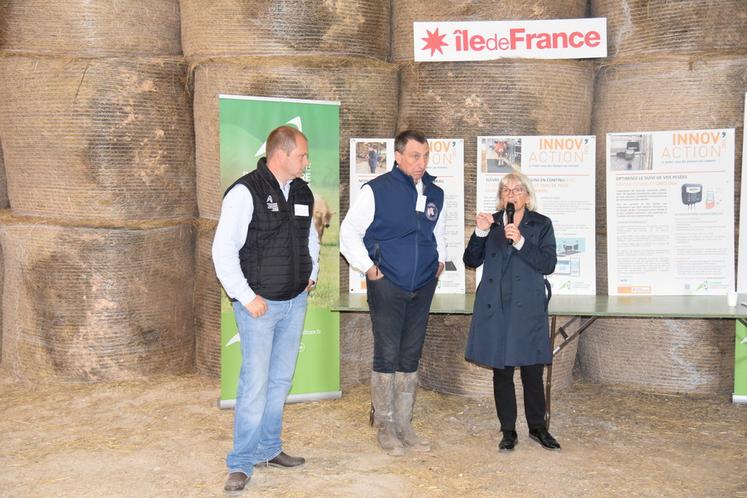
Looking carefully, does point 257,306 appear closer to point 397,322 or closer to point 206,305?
point 397,322

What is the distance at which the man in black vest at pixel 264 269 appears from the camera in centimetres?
385

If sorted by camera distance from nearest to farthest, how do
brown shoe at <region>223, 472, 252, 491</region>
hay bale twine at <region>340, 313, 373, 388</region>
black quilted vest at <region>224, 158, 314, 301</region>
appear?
black quilted vest at <region>224, 158, 314, 301</region>, brown shoe at <region>223, 472, 252, 491</region>, hay bale twine at <region>340, 313, 373, 388</region>

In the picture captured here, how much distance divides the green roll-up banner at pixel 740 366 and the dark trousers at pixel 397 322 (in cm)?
202

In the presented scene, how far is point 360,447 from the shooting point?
185 inches

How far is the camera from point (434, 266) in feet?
15.0

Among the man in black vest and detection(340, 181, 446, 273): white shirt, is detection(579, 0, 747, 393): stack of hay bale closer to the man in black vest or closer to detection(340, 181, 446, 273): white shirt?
detection(340, 181, 446, 273): white shirt

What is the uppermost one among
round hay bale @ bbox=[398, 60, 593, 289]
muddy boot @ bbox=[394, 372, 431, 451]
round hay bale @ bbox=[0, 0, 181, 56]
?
round hay bale @ bbox=[0, 0, 181, 56]

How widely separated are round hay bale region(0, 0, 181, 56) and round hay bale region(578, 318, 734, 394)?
360cm

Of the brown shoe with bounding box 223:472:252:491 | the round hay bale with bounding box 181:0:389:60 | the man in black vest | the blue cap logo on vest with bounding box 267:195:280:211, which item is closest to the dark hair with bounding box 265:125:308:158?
the man in black vest

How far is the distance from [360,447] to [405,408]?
0.32m

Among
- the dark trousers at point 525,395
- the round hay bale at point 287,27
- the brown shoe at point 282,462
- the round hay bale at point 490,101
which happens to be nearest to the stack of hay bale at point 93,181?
the round hay bale at point 287,27

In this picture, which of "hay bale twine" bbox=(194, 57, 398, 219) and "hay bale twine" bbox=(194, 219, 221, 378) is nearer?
"hay bale twine" bbox=(194, 57, 398, 219)

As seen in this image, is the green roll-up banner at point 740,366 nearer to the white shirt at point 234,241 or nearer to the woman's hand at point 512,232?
the woman's hand at point 512,232

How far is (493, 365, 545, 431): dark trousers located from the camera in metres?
4.56
